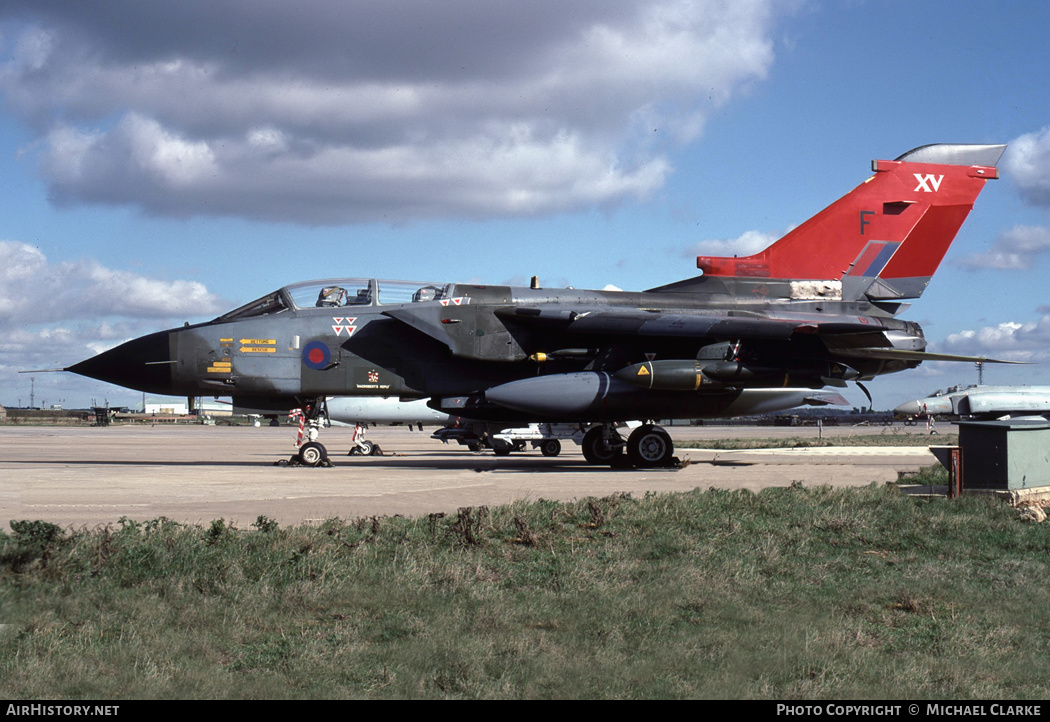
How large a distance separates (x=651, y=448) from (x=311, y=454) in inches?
284

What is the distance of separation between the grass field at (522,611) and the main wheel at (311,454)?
393 inches

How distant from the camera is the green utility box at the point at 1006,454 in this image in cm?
1052

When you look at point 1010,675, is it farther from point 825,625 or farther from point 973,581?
point 973,581

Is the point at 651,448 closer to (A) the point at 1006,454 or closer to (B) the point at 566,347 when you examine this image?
(B) the point at 566,347

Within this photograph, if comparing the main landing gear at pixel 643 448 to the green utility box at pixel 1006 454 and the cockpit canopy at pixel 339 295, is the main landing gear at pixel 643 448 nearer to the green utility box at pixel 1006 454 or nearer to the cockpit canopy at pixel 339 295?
the cockpit canopy at pixel 339 295

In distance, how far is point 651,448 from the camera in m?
18.1

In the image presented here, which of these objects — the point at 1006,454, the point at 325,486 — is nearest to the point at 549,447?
the point at 325,486

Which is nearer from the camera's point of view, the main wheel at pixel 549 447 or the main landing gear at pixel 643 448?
the main landing gear at pixel 643 448

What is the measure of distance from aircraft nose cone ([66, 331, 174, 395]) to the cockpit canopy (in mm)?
1270

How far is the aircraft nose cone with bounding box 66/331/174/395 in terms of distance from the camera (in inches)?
640

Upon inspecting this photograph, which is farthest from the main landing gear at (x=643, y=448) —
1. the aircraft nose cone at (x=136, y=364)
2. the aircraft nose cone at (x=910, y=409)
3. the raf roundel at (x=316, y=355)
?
the aircraft nose cone at (x=910, y=409)

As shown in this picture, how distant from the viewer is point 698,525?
870 centimetres

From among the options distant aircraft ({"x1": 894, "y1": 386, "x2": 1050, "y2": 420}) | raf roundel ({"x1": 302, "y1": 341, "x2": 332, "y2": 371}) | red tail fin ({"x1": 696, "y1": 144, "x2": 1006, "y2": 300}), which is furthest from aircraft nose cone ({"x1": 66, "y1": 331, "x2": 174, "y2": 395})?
distant aircraft ({"x1": 894, "y1": 386, "x2": 1050, "y2": 420})
